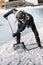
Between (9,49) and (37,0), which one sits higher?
(9,49)

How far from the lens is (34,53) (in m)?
2.61

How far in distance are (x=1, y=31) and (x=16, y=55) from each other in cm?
97

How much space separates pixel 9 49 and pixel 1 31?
763mm

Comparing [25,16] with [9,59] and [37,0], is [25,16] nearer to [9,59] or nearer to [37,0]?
[9,59]

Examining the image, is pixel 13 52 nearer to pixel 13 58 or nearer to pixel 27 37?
pixel 13 58

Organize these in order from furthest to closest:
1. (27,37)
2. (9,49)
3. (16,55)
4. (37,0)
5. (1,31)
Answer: (37,0)
(1,31)
(27,37)
(9,49)
(16,55)

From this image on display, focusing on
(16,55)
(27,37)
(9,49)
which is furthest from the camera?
(27,37)

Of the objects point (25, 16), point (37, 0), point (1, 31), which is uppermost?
point (25, 16)

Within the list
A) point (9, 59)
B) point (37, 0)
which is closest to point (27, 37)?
point (9, 59)

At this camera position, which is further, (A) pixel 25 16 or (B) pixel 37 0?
(B) pixel 37 0

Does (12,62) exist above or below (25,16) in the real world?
below

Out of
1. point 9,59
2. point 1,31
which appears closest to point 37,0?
point 1,31

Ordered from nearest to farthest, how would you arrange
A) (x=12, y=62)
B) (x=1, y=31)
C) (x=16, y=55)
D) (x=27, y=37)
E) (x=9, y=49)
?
1. (x=12, y=62)
2. (x=16, y=55)
3. (x=9, y=49)
4. (x=27, y=37)
5. (x=1, y=31)

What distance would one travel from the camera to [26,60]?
2441 mm
